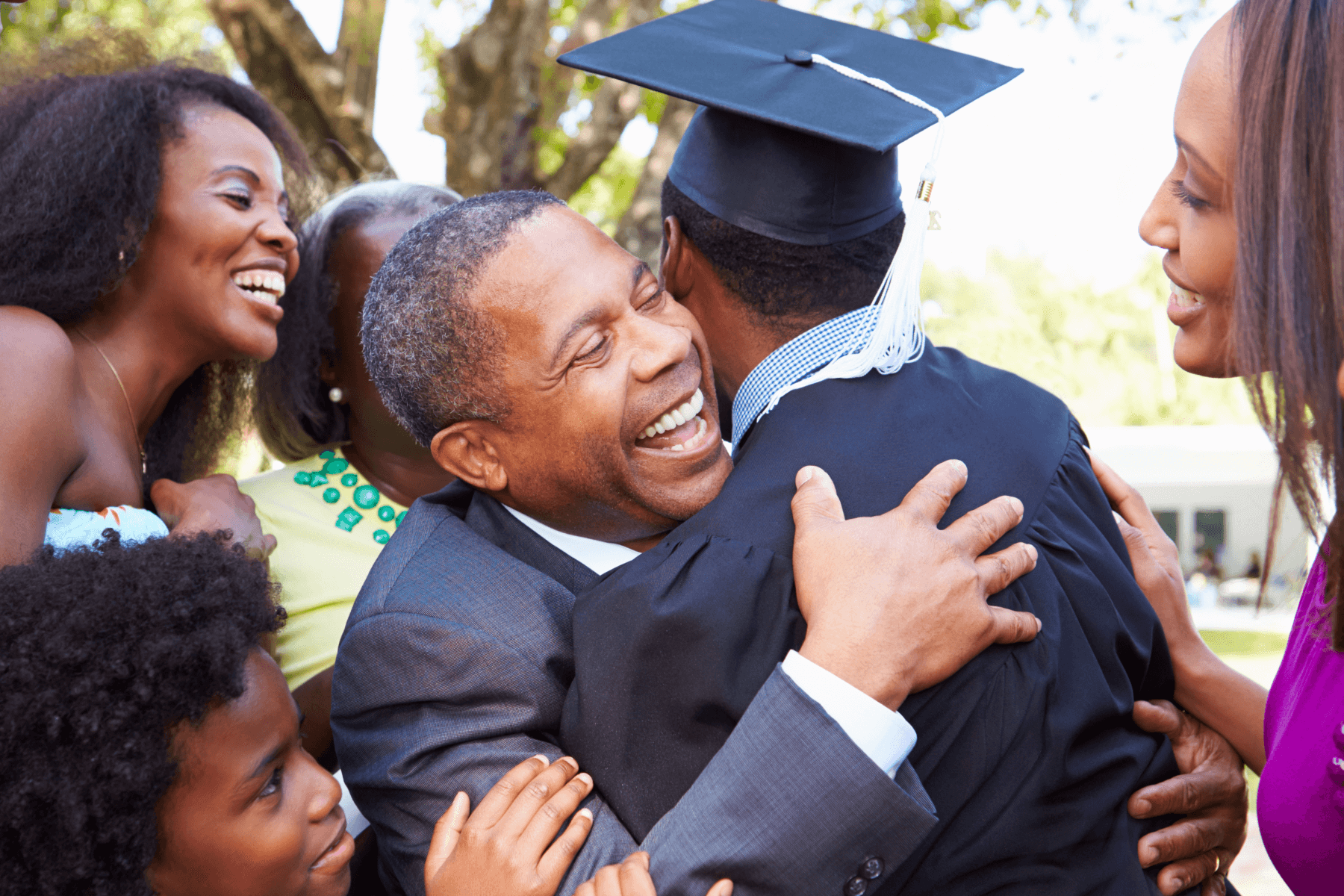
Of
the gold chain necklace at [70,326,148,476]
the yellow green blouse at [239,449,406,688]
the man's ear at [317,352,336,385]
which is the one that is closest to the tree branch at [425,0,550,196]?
the man's ear at [317,352,336,385]

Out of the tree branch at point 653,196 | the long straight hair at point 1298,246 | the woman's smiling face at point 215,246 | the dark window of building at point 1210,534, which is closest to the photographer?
the long straight hair at point 1298,246

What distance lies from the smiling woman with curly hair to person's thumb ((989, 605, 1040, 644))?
1811 mm

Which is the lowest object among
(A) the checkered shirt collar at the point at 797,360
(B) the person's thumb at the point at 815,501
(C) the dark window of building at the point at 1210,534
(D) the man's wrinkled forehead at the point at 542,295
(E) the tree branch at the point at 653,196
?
(C) the dark window of building at the point at 1210,534

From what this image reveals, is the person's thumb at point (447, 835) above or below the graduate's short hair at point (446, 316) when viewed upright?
below

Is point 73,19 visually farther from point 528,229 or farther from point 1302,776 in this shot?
point 1302,776

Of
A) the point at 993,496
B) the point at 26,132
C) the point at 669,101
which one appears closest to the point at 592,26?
the point at 669,101

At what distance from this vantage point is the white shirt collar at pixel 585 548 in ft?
7.36

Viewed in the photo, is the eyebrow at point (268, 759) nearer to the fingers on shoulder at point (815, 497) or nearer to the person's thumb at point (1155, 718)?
the fingers on shoulder at point (815, 497)

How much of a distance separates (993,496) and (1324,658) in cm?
56

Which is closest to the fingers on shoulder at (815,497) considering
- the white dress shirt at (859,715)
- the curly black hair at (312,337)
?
the white dress shirt at (859,715)

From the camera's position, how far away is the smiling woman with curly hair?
2.51 meters

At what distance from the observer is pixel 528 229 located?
2119 millimetres

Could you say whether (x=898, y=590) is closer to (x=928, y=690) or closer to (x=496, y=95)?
(x=928, y=690)

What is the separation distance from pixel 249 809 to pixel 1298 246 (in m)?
1.77
